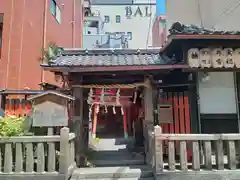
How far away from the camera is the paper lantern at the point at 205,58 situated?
26.9ft

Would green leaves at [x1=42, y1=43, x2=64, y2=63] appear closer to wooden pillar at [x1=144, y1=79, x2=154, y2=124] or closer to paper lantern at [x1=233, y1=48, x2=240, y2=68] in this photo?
wooden pillar at [x1=144, y1=79, x2=154, y2=124]

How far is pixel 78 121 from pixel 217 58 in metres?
4.96

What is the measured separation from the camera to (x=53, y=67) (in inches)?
311

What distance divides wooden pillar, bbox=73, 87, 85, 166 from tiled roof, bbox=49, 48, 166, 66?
39.5 inches

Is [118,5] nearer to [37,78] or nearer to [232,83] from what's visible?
[37,78]

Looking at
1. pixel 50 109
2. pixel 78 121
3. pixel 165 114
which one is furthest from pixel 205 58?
pixel 50 109

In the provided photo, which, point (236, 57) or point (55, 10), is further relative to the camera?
point (55, 10)

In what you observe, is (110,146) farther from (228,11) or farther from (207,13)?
(228,11)

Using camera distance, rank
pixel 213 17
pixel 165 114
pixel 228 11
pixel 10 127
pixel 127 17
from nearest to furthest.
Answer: pixel 10 127 < pixel 165 114 < pixel 228 11 < pixel 213 17 < pixel 127 17

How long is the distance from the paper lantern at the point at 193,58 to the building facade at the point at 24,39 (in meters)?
11.2

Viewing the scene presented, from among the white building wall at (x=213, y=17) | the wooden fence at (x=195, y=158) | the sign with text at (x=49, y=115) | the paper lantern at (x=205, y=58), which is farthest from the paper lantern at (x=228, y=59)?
the sign with text at (x=49, y=115)

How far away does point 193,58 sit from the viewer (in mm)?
8211

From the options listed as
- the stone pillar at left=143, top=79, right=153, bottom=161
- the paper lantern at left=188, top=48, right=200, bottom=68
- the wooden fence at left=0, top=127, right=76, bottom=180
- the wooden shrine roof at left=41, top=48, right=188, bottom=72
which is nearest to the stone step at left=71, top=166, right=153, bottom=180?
the wooden fence at left=0, top=127, right=76, bottom=180

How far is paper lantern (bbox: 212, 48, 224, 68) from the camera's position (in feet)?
27.1
